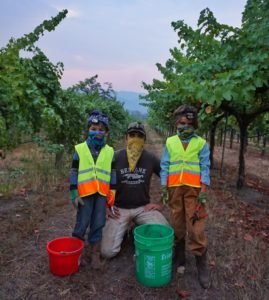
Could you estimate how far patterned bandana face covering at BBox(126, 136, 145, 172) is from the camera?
4285mm

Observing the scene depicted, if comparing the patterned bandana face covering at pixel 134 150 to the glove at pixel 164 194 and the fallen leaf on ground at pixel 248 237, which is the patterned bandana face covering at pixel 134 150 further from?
the fallen leaf on ground at pixel 248 237

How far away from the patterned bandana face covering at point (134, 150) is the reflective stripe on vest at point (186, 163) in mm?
581

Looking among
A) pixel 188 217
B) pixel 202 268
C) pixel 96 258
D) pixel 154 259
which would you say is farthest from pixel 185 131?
pixel 96 258

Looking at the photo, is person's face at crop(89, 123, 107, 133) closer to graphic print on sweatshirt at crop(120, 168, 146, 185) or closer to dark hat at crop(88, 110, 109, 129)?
dark hat at crop(88, 110, 109, 129)

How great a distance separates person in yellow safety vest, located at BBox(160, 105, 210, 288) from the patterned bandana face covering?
0.49 metres

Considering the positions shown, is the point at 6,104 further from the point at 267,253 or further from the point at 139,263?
the point at 267,253

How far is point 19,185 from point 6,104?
415 centimetres

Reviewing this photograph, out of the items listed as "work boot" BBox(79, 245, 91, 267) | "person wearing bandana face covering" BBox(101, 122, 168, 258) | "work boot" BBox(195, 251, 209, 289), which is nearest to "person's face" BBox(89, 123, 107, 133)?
"person wearing bandana face covering" BBox(101, 122, 168, 258)

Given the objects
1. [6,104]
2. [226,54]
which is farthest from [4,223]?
[226,54]

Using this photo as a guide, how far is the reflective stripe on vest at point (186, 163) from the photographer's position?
3779 mm

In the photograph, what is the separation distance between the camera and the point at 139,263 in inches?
143

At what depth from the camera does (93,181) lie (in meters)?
3.94

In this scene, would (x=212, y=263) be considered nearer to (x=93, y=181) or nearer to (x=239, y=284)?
(x=239, y=284)

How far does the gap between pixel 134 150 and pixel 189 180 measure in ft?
2.87
